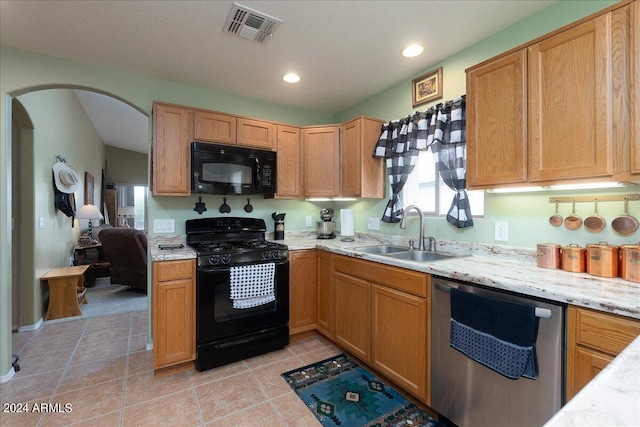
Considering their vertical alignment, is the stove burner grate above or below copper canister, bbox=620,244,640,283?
below

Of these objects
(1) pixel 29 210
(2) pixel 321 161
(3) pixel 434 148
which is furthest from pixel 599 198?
(1) pixel 29 210

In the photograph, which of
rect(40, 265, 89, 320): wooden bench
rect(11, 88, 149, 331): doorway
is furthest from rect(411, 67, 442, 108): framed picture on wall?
rect(40, 265, 89, 320): wooden bench

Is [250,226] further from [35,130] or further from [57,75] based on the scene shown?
[35,130]

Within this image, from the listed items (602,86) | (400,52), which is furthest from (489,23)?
(602,86)

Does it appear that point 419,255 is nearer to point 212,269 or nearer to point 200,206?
point 212,269

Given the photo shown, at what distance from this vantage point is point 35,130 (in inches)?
119

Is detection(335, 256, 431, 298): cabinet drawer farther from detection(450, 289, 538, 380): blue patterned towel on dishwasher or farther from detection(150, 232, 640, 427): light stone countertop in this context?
detection(450, 289, 538, 380): blue patterned towel on dishwasher

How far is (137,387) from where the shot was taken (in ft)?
6.82

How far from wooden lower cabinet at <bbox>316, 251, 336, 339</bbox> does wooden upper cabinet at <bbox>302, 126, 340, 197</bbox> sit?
2.42ft

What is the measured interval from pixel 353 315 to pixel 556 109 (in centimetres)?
187

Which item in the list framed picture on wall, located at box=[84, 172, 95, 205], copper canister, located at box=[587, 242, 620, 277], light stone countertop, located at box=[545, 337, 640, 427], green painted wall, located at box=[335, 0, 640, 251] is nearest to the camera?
light stone countertop, located at box=[545, 337, 640, 427]

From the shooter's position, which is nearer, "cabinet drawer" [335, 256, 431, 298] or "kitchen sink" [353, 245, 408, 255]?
"cabinet drawer" [335, 256, 431, 298]

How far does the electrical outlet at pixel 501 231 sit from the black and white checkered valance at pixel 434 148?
18cm

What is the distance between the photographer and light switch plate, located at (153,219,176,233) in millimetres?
2750
